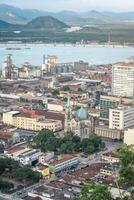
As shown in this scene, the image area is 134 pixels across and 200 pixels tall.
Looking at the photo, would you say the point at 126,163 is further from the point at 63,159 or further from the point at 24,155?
the point at 24,155

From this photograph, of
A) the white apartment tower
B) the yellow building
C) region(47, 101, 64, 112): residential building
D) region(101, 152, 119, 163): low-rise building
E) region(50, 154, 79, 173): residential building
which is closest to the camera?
region(50, 154, 79, 173): residential building

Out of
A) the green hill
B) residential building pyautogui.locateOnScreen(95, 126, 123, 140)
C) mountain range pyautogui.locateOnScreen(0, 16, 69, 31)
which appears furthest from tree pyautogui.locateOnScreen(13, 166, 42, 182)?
the green hill

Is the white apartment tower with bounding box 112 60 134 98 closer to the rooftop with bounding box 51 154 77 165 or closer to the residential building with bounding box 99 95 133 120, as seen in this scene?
the residential building with bounding box 99 95 133 120

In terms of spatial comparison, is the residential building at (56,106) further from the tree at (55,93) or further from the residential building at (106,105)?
the tree at (55,93)

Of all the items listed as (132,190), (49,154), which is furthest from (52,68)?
(132,190)

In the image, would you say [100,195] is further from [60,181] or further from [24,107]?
[24,107]

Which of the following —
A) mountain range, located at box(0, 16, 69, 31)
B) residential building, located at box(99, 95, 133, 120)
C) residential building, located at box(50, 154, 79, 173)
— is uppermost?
mountain range, located at box(0, 16, 69, 31)

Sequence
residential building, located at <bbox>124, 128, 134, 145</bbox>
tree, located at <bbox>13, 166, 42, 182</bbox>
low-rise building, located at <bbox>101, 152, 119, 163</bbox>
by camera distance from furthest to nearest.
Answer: residential building, located at <bbox>124, 128, 134, 145</bbox>, low-rise building, located at <bbox>101, 152, 119, 163</bbox>, tree, located at <bbox>13, 166, 42, 182</bbox>
